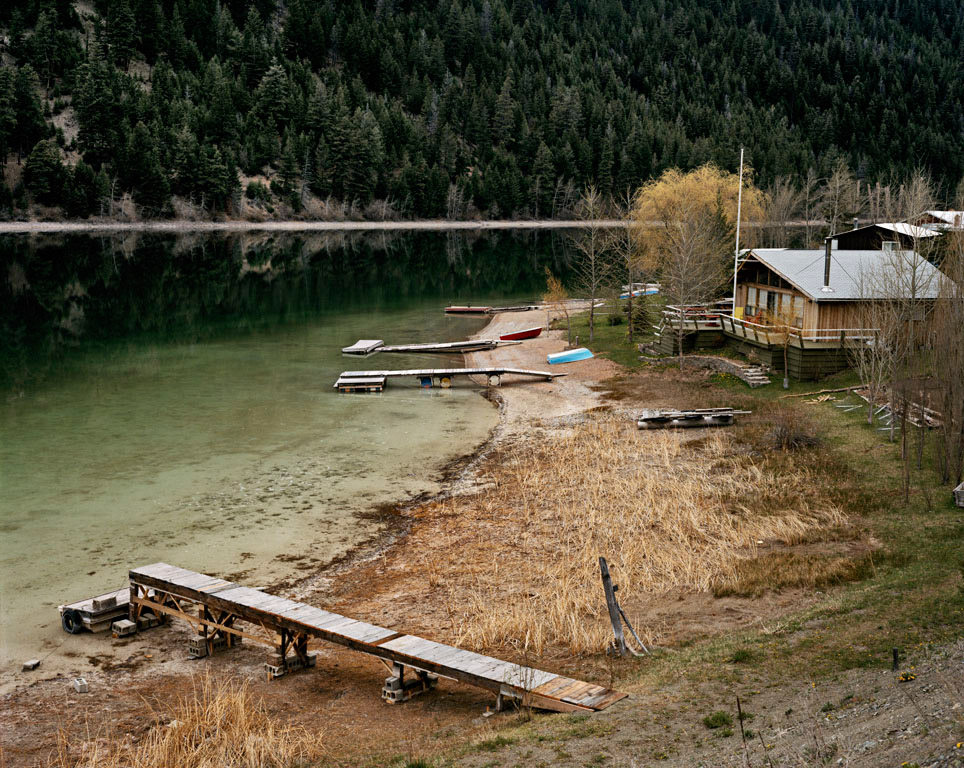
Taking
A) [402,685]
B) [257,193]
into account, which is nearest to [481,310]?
[402,685]

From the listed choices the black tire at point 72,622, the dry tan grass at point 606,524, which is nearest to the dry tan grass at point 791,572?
the dry tan grass at point 606,524

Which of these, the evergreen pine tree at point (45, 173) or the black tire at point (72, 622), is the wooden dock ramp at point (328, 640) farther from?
the evergreen pine tree at point (45, 173)

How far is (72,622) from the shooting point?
18.3 meters

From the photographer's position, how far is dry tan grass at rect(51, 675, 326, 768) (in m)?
12.5

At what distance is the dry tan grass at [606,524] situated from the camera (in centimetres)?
1786

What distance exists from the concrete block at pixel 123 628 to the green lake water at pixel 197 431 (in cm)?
112

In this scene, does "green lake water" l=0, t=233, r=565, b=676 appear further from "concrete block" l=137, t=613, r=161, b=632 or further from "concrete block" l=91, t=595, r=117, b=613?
"concrete block" l=137, t=613, r=161, b=632

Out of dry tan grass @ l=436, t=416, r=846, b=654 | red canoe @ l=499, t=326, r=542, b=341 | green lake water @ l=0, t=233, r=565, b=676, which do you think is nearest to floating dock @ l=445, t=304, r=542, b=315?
green lake water @ l=0, t=233, r=565, b=676

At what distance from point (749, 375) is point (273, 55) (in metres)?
169

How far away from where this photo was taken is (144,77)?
176750 millimetres

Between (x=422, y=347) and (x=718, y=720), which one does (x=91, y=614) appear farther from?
(x=422, y=347)

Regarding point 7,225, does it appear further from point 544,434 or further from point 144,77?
point 544,434

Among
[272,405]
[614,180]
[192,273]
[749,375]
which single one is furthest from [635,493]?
[614,180]

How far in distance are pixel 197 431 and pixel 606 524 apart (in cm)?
1746
